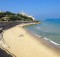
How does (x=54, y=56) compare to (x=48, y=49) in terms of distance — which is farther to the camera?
(x=48, y=49)

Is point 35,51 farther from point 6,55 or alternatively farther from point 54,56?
point 6,55

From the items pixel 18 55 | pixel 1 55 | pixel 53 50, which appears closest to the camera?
pixel 1 55

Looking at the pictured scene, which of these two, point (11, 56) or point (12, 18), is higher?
point (11, 56)

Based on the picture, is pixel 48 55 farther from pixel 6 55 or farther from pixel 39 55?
pixel 6 55

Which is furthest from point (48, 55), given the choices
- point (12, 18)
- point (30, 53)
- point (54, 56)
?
point (12, 18)

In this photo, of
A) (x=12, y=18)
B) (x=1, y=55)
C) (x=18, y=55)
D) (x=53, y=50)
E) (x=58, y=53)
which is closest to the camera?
(x=1, y=55)

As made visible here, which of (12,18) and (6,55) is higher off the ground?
(6,55)

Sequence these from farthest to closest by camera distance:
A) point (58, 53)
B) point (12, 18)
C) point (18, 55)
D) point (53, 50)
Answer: point (12, 18), point (53, 50), point (58, 53), point (18, 55)

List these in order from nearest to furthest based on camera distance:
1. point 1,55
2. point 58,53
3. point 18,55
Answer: point 1,55 → point 18,55 → point 58,53

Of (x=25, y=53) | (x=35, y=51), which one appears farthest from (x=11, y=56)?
(x=35, y=51)
